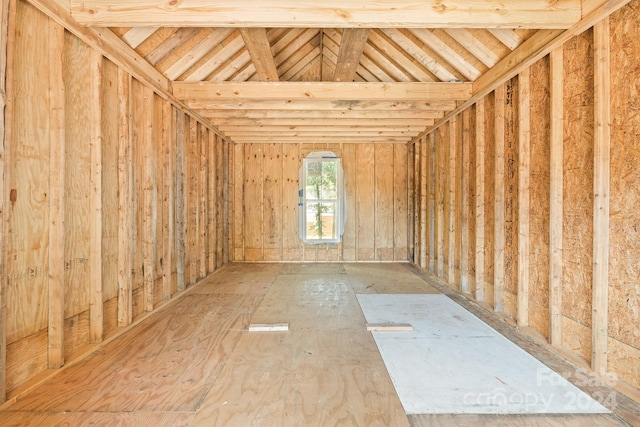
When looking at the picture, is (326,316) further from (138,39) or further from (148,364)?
(138,39)

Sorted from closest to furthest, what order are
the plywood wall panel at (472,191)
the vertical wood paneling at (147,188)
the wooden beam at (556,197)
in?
the wooden beam at (556,197)
the vertical wood paneling at (147,188)
the plywood wall panel at (472,191)

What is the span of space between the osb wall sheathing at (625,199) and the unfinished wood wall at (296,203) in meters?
4.94

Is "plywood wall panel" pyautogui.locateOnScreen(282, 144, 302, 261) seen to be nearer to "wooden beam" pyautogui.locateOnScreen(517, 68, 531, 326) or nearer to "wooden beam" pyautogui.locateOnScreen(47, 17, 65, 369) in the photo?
"wooden beam" pyautogui.locateOnScreen(517, 68, 531, 326)

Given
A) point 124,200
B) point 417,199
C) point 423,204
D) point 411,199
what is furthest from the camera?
point 411,199

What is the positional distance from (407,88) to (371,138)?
2533mm

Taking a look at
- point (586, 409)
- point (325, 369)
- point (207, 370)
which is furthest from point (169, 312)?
point (586, 409)

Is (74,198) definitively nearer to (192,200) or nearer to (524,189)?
(192,200)

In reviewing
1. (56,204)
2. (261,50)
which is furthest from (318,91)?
(56,204)

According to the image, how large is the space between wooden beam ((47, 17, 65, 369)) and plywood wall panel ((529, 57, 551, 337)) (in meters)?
4.15

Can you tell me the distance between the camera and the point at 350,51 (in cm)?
342

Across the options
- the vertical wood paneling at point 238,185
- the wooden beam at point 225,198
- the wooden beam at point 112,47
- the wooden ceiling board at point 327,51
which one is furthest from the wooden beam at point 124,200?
the vertical wood paneling at point 238,185

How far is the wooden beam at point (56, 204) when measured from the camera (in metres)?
2.30

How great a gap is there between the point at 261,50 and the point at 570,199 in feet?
11.1

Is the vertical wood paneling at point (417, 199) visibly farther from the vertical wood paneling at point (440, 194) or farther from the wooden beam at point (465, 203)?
the wooden beam at point (465, 203)
